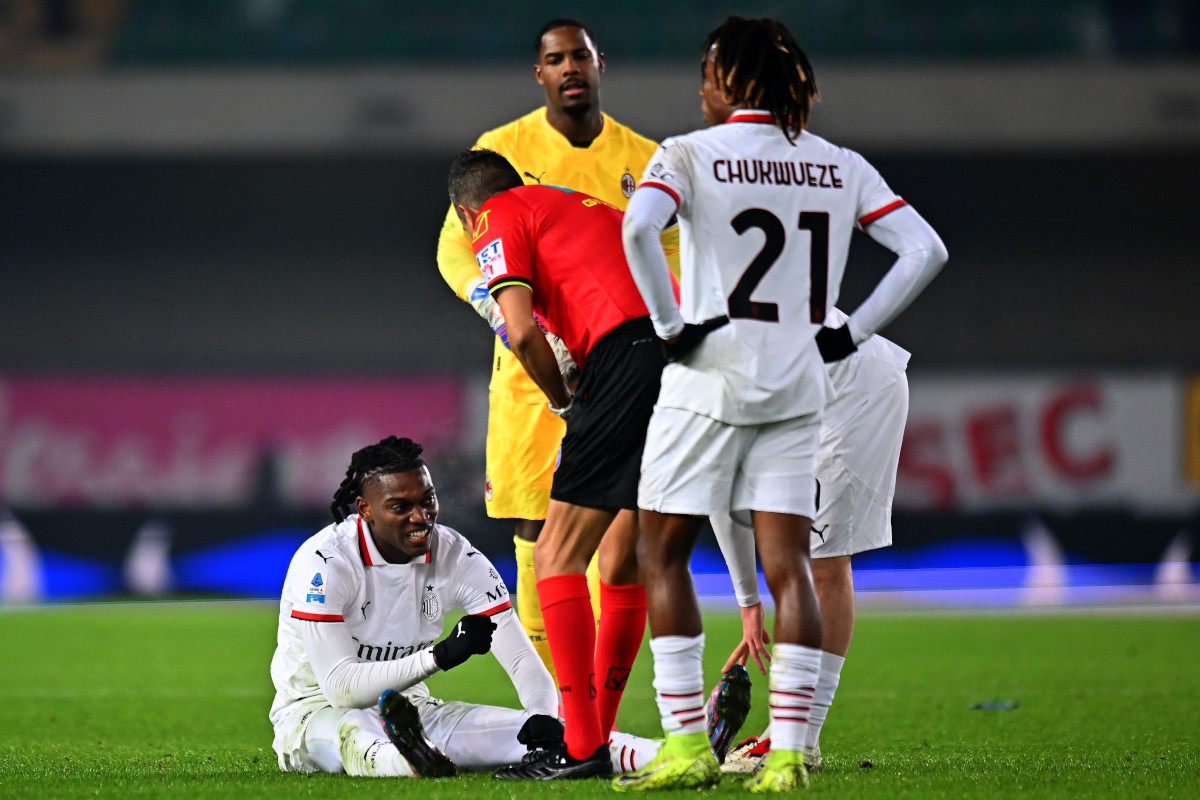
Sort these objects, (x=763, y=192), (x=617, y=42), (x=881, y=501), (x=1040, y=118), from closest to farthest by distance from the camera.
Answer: (x=763, y=192)
(x=881, y=501)
(x=1040, y=118)
(x=617, y=42)

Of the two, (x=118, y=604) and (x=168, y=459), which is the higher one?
(x=168, y=459)

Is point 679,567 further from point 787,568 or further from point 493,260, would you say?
→ point 493,260

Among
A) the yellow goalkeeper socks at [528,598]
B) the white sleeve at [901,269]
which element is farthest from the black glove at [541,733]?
the white sleeve at [901,269]

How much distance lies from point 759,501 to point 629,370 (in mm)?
514

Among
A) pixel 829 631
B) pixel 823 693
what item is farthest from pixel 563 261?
pixel 823 693

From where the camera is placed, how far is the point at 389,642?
397cm

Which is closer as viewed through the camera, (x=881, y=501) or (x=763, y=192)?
(x=763, y=192)

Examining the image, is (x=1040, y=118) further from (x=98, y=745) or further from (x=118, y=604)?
(x=98, y=745)

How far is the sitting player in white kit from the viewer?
146 inches

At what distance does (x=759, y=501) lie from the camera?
322 centimetres

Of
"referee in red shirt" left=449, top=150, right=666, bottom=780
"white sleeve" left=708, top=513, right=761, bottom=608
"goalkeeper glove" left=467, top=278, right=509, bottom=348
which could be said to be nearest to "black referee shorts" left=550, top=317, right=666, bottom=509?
"referee in red shirt" left=449, top=150, right=666, bottom=780

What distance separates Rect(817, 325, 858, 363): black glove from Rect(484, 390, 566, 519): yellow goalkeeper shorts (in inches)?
53.1

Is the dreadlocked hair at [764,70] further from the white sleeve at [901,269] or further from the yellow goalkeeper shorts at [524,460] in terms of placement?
the yellow goalkeeper shorts at [524,460]

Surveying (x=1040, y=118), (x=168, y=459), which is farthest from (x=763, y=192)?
(x=1040, y=118)
